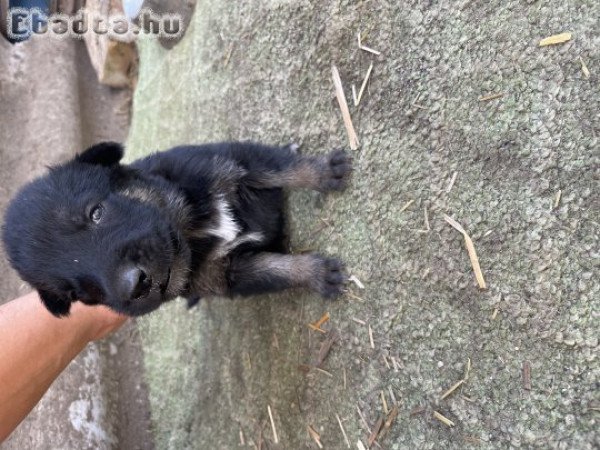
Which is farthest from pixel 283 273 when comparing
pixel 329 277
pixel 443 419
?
pixel 443 419

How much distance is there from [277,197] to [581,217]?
1.79m

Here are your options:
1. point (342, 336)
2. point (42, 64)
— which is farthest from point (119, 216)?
point (42, 64)

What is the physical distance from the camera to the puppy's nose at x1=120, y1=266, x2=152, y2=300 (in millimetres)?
2217

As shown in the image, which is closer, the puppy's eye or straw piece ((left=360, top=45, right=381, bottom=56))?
the puppy's eye

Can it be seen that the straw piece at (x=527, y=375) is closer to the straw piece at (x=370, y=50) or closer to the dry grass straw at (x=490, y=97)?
the dry grass straw at (x=490, y=97)

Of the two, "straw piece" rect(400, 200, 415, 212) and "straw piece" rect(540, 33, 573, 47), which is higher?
"straw piece" rect(540, 33, 573, 47)

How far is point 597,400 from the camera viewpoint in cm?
200

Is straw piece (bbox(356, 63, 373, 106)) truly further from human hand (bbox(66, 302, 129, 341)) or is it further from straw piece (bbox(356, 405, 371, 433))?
human hand (bbox(66, 302, 129, 341))

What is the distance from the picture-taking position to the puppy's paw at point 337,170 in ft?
9.82

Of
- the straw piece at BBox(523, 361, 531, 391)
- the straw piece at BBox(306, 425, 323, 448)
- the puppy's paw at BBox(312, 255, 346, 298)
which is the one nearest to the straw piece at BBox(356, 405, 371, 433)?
the straw piece at BBox(306, 425, 323, 448)

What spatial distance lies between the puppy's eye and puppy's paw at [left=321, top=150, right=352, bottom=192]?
1227 millimetres

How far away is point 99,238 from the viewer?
8.05 feet

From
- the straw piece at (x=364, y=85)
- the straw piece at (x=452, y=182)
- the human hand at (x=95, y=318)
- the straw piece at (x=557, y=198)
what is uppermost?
the straw piece at (x=364, y=85)

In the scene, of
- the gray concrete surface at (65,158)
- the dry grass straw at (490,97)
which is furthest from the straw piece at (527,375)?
the gray concrete surface at (65,158)
